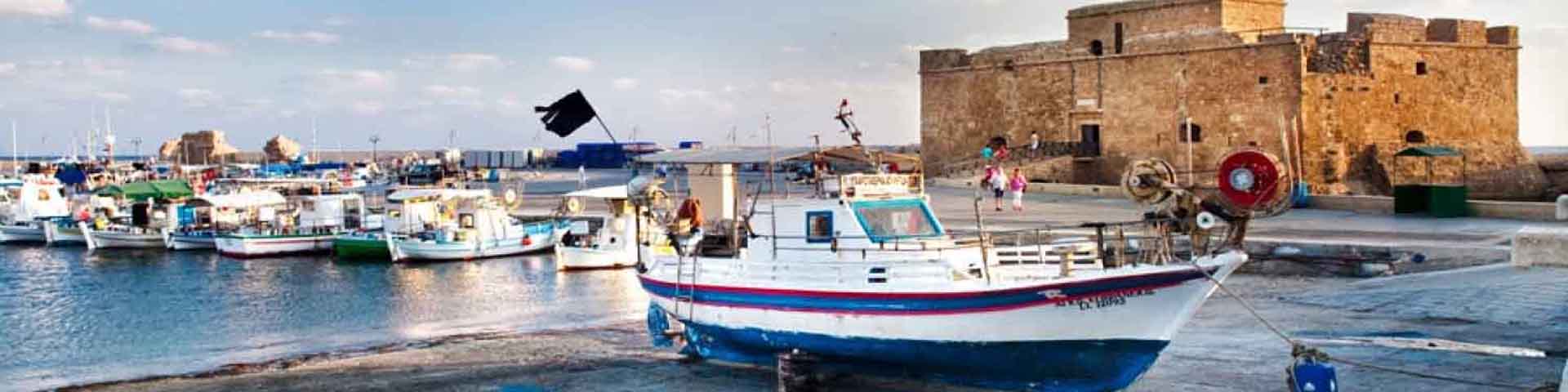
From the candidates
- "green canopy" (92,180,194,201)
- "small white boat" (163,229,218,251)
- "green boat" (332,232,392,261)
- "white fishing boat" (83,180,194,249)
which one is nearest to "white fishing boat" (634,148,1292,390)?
"green boat" (332,232,392,261)

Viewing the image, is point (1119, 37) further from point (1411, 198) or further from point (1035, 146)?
point (1411, 198)

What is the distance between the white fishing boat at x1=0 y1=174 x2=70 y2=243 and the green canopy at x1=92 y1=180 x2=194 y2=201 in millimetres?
1549

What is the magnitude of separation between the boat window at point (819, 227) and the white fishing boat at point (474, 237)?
62.1 feet

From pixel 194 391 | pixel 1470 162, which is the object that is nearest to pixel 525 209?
pixel 1470 162

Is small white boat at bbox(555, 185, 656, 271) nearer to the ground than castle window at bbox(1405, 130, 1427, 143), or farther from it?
nearer to the ground

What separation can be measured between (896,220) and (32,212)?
38.7m

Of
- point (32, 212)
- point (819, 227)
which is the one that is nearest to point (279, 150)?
point (32, 212)

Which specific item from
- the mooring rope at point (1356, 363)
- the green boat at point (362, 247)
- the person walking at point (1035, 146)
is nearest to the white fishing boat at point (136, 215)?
the green boat at point (362, 247)

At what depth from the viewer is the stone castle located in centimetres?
3516

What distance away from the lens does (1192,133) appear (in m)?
36.5

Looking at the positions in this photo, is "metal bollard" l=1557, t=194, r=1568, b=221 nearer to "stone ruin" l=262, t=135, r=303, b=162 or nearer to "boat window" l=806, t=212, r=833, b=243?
"boat window" l=806, t=212, r=833, b=243

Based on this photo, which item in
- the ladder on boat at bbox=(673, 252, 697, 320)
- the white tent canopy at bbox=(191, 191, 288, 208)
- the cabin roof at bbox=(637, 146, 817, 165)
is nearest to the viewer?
the ladder on boat at bbox=(673, 252, 697, 320)

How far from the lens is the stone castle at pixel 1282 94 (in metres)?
35.2

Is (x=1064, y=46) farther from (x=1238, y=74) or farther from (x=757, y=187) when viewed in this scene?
(x=757, y=187)
